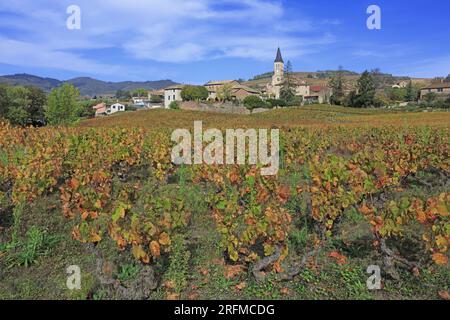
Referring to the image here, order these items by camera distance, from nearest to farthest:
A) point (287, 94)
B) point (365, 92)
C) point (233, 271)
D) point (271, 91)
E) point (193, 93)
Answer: point (233, 271) < point (365, 92) < point (193, 93) < point (287, 94) < point (271, 91)

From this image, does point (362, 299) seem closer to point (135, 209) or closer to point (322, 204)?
point (322, 204)

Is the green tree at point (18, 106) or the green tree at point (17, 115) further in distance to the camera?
the green tree at point (18, 106)

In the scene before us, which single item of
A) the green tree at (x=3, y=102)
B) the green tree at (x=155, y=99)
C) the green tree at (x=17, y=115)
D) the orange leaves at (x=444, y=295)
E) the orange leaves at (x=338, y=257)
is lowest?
the orange leaves at (x=444, y=295)

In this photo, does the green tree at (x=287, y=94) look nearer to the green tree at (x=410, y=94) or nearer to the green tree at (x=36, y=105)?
the green tree at (x=410, y=94)

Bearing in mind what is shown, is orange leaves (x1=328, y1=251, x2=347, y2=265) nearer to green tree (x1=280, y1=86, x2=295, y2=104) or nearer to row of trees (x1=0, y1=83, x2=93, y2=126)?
row of trees (x1=0, y1=83, x2=93, y2=126)

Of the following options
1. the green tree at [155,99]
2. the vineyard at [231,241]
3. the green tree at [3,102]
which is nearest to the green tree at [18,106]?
the green tree at [3,102]

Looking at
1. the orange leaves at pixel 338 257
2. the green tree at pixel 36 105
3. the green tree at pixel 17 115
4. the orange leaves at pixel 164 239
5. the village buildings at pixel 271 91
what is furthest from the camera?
the village buildings at pixel 271 91

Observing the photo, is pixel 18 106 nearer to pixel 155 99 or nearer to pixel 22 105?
pixel 22 105

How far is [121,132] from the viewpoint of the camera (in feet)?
41.3

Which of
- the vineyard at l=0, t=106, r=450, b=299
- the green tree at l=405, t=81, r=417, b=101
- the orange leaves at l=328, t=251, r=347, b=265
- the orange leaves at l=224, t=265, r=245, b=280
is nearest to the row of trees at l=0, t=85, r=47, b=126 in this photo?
the vineyard at l=0, t=106, r=450, b=299

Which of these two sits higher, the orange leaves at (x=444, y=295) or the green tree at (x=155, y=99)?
the green tree at (x=155, y=99)

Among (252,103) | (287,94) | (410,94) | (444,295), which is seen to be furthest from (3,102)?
(410,94)
